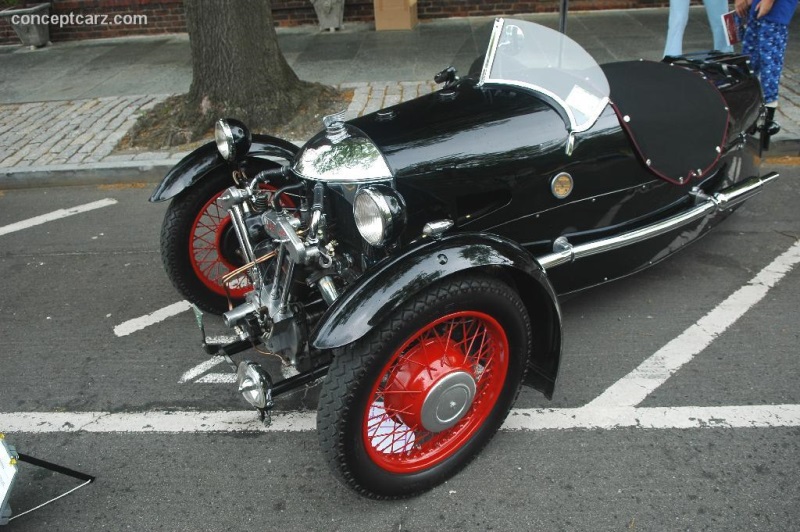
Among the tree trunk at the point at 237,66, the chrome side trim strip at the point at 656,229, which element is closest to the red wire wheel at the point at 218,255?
the chrome side trim strip at the point at 656,229

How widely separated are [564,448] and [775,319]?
4.92 feet

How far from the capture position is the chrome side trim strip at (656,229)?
2.91m

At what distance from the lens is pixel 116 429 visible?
2904mm

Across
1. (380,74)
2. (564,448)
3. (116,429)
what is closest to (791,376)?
(564,448)

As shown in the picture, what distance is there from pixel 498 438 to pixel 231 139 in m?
1.82

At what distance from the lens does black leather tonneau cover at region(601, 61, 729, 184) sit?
3.11 meters

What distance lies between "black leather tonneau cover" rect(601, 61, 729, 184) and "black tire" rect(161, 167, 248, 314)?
2.02 metres

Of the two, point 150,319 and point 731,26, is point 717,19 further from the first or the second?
point 150,319

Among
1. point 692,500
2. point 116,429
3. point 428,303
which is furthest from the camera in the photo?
point 116,429

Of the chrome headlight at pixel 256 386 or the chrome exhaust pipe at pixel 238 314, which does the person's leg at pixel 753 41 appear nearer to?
the chrome exhaust pipe at pixel 238 314

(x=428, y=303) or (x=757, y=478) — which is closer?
(x=428, y=303)

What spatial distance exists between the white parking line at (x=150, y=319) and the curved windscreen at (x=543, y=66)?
2.11 metres

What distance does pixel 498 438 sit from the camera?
2723 mm

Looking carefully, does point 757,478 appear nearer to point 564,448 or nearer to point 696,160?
point 564,448
